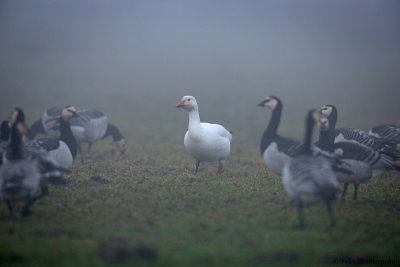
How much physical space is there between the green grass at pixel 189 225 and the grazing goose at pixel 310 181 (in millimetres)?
531

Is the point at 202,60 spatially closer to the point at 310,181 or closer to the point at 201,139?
the point at 201,139

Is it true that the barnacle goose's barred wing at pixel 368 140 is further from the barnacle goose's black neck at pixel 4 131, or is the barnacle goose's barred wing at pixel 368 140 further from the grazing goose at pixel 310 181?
the barnacle goose's black neck at pixel 4 131

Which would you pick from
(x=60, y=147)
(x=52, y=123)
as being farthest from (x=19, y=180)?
(x=52, y=123)

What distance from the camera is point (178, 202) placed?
943 centimetres

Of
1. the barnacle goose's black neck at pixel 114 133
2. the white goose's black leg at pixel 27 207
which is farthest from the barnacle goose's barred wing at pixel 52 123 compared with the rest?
the white goose's black leg at pixel 27 207

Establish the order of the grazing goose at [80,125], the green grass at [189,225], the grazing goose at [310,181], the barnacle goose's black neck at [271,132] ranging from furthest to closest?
the grazing goose at [80,125]
the barnacle goose's black neck at [271,132]
the grazing goose at [310,181]
the green grass at [189,225]

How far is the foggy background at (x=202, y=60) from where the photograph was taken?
93.0 ft

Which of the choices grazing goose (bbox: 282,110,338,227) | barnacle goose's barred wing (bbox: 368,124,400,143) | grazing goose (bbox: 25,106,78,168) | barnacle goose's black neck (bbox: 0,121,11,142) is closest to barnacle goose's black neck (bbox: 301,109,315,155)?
grazing goose (bbox: 282,110,338,227)

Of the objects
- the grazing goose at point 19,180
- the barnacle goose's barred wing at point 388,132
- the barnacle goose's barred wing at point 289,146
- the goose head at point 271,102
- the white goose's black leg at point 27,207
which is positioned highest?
the goose head at point 271,102

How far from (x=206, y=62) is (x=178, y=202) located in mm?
44836

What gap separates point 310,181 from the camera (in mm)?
7582

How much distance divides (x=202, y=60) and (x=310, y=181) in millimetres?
48055

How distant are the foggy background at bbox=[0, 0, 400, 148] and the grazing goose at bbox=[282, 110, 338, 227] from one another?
441 inches

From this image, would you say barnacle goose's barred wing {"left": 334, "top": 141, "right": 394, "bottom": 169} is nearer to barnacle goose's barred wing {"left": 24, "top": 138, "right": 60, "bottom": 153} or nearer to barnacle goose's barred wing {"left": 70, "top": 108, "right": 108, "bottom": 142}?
barnacle goose's barred wing {"left": 24, "top": 138, "right": 60, "bottom": 153}
